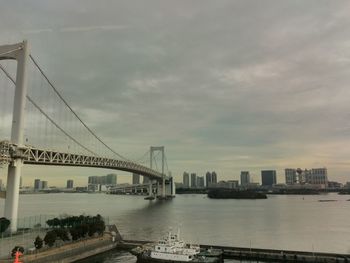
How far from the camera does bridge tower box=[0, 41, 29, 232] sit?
2875cm

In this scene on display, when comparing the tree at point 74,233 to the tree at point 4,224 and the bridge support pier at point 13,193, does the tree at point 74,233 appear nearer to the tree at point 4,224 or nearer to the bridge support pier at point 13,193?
the bridge support pier at point 13,193

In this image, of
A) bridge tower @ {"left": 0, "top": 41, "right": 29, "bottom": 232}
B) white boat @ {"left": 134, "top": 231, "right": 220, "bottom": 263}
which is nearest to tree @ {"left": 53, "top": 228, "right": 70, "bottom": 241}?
bridge tower @ {"left": 0, "top": 41, "right": 29, "bottom": 232}

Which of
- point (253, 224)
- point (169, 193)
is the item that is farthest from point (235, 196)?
point (253, 224)

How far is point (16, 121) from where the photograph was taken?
29.0 metres

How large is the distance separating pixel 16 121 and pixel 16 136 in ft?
4.05

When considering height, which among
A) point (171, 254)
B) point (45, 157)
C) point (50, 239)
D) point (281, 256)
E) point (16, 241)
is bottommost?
point (281, 256)

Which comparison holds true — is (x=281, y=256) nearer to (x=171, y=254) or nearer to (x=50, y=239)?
(x=171, y=254)

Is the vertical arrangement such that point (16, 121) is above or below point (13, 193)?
above

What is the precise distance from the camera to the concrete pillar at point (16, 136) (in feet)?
94.1

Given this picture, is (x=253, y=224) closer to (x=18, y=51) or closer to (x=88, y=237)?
(x=88, y=237)

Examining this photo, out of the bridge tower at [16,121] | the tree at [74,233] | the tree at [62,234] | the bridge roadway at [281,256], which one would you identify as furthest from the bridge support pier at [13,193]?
the bridge roadway at [281,256]

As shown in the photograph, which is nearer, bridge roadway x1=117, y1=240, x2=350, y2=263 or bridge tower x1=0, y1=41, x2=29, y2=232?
bridge roadway x1=117, y1=240, x2=350, y2=263

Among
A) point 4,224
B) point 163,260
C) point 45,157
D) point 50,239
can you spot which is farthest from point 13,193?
point 163,260

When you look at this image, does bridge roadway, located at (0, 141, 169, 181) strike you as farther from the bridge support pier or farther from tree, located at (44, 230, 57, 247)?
tree, located at (44, 230, 57, 247)
